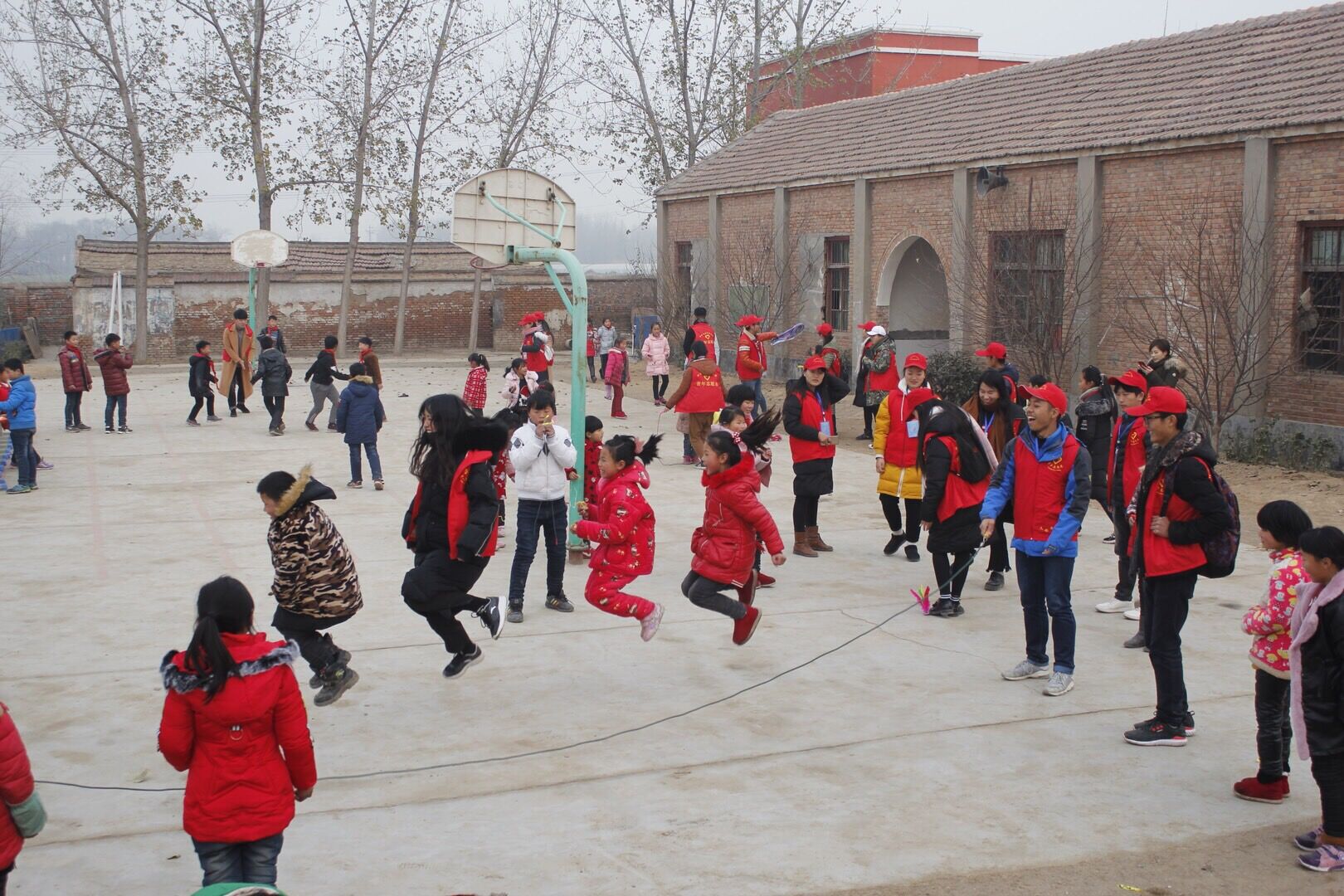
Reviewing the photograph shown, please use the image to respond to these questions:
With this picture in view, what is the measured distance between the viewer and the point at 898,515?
11180 mm

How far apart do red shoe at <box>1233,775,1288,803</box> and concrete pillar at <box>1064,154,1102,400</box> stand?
14031mm

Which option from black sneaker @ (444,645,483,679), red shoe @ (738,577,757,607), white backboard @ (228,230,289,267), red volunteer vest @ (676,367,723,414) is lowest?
black sneaker @ (444,645,483,679)

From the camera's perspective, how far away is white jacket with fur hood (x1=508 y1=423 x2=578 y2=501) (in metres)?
8.79

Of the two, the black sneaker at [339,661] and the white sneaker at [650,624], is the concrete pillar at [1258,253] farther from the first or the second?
the black sneaker at [339,661]

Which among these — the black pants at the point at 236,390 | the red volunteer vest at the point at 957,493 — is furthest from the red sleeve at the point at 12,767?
the black pants at the point at 236,390

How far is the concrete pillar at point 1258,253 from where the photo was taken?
16094mm

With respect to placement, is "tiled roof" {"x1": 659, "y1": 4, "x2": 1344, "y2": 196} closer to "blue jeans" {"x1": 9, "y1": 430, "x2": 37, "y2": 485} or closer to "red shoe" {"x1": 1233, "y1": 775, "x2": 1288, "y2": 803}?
"red shoe" {"x1": 1233, "y1": 775, "x2": 1288, "y2": 803}

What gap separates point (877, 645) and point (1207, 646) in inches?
85.2

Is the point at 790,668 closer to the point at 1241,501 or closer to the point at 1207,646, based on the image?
the point at 1207,646

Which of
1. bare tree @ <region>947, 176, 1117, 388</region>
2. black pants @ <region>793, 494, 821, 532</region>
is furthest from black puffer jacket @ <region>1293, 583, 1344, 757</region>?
bare tree @ <region>947, 176, 1117, 388</region>

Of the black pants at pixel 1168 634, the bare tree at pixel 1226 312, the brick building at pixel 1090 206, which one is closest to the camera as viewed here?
the black pants at pixel 1168 634

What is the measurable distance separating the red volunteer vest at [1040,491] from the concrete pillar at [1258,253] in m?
9.98

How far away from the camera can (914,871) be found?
5.13m

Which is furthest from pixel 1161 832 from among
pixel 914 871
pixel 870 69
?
pixel 870 69
